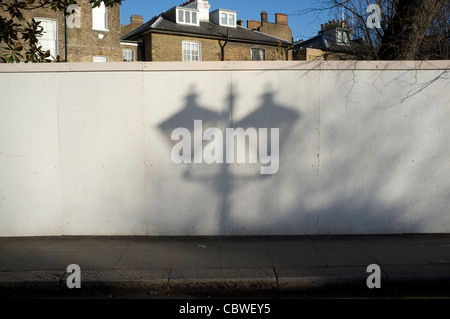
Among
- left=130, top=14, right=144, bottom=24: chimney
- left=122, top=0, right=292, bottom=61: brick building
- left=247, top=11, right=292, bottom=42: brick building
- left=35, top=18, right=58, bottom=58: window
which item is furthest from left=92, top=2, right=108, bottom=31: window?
Result: left=247, top=11, right=292, bottom=42: brick building

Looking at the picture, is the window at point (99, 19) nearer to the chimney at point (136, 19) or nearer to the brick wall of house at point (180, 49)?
the brick wall of house at point (180, 49)

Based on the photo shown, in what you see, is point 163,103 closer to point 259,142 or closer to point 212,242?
point 259,142

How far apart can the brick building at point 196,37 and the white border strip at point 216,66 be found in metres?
26.0

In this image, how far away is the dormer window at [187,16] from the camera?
36.1 m

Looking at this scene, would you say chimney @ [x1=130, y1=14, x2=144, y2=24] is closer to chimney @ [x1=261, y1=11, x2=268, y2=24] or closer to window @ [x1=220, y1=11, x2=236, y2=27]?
window @ [x1=220, y1=11, x2=236, y2=27]

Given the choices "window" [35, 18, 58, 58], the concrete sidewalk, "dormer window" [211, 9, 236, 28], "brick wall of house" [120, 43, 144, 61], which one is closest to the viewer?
the concrete sidewalk

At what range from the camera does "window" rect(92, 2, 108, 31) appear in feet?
92.9

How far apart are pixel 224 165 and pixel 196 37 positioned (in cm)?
3107

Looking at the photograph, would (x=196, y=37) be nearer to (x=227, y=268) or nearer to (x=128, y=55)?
(x=128, y=55)

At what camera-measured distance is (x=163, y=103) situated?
6.51 m

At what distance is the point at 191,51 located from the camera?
35469mm

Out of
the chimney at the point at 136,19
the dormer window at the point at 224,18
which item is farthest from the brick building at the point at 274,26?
the chimney at the point at 136,19

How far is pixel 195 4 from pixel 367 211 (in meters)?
35.5
